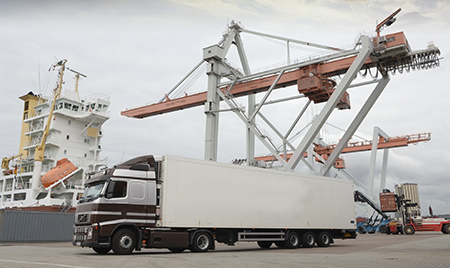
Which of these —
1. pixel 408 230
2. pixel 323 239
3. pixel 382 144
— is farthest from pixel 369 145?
pixel 323 239

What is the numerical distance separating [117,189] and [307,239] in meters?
8.29

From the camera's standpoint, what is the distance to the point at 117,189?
36.7 ft

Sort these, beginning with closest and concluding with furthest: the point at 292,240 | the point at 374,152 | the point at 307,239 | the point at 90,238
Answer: the point at 90,238 < the point at 292,240 < the point at 307,239 < the point at 374,152

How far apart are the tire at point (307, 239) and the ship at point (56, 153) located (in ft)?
76.1

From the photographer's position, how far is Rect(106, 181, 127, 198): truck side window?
11.1 meters

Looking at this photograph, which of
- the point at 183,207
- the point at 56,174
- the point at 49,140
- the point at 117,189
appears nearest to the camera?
the point at 117,189

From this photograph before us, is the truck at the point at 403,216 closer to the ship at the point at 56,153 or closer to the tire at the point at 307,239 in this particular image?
the tire at the point at 307,239

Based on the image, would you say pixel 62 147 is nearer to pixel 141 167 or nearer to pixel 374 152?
pixel 141 167

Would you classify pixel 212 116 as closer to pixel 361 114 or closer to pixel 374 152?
pixel 361 114

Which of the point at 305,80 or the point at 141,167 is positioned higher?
the point at 305,80

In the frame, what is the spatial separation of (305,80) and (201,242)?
13.0 metres

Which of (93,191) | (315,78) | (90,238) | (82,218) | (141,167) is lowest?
(90,238)

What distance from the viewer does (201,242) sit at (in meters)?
12.1

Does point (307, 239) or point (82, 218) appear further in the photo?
point (307, 239)
